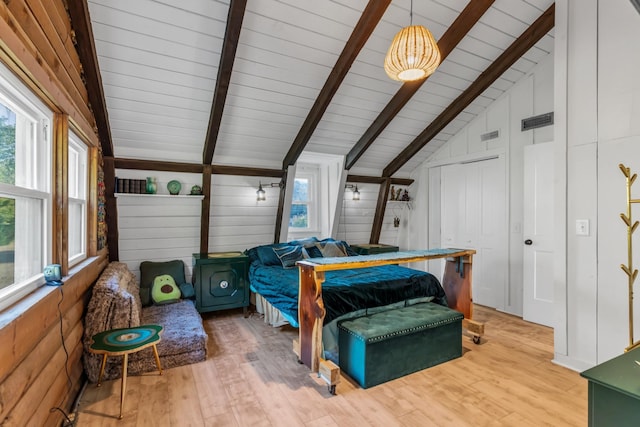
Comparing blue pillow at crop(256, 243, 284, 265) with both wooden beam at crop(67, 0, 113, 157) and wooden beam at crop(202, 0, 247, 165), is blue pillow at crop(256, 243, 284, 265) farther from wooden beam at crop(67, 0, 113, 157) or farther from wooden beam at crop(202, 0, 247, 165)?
wooden beam at crop(67, 0, 113, 157)

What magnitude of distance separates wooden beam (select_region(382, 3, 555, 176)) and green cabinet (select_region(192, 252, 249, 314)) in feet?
9.18

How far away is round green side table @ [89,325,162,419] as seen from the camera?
6.89ft

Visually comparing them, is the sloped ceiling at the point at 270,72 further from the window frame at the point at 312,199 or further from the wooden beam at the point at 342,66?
the window frame at the point at 312,199

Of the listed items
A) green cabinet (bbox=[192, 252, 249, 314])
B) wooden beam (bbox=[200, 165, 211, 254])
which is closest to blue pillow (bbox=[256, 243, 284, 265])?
green cabinet (bbox=[192, 252, 249, 314])

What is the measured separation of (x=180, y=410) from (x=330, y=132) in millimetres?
3286

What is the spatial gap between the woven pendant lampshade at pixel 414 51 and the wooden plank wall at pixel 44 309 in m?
2.04

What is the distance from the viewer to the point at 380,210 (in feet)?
17.7

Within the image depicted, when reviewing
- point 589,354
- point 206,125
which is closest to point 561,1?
point 589,354

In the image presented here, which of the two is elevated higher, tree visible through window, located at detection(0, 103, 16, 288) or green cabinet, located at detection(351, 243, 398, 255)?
tree visible through window, located at detection(0, 103, 16, 288)

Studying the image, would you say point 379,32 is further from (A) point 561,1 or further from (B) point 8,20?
(B) point 8,20

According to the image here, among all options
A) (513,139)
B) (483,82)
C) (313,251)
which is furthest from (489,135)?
(313,251)

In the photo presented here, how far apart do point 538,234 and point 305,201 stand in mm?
3152

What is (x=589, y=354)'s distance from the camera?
8.48ft

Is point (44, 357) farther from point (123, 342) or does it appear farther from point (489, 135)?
point (489, 135)
